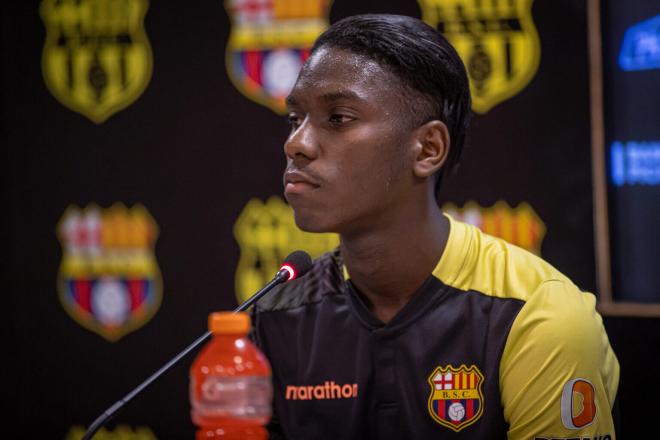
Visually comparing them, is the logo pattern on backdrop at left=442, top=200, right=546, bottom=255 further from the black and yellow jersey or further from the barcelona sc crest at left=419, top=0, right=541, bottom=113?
the black and yellow jersey

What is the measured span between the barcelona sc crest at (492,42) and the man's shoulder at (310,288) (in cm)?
100

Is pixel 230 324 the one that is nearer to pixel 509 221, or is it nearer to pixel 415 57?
pixel 415 57

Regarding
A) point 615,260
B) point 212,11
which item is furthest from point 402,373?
point 212,11

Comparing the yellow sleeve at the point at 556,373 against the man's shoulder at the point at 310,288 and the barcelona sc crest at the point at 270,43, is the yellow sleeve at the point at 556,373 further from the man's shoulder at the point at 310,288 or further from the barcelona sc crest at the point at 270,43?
the barcelona sc crest at the point at 270,43

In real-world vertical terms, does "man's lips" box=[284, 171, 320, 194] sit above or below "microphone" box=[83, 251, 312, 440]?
above

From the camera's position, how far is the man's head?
1.62 m

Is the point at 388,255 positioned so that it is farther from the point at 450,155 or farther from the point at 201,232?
the point at 201,232

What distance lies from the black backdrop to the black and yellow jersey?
0.89m

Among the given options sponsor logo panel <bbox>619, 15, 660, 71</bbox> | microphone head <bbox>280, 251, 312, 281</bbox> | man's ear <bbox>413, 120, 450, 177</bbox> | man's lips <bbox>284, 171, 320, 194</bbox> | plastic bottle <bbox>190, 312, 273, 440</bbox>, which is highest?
sponsor logo panel <bbox>619, 15, 660, 71</bbox>

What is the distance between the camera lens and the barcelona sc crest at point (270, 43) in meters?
2.80

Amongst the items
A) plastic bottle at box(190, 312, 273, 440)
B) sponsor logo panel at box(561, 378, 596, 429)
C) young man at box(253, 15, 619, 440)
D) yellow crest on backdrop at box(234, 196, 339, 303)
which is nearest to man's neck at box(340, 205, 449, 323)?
young man at box(253, 15, 619, 440)

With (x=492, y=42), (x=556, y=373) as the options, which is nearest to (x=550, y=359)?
(x=556, y=373)

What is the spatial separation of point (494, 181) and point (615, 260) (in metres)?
0.41

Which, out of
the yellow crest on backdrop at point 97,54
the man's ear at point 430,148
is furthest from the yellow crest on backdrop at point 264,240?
the man's ear at point 430,148
